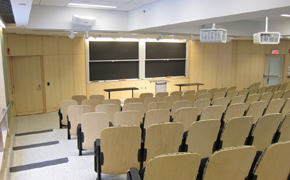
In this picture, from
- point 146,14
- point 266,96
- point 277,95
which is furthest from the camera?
point 146,14

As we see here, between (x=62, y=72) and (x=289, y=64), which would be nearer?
(x=62, y=72)

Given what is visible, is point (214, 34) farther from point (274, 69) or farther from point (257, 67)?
point (274, 69)

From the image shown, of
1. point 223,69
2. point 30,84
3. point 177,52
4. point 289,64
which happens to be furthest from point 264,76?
point 30,84

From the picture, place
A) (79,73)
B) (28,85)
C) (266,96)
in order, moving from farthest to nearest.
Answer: (79,73)
(28,85)
(266,96)

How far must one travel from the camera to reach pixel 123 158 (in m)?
3.38

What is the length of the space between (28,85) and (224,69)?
1081cm

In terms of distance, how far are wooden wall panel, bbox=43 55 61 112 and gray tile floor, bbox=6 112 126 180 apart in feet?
7.38

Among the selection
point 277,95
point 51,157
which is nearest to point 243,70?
point 277,95

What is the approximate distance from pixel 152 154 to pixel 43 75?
7.39 meters

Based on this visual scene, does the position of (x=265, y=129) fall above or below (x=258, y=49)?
below

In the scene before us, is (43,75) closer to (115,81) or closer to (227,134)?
(115,81)

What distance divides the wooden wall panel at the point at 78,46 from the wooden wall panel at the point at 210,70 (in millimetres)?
7108

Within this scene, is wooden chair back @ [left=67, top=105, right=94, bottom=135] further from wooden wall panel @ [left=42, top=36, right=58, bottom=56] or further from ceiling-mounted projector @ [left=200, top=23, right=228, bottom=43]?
wooden wall panel @ [left=42, top=36, right=58, bottom=56]

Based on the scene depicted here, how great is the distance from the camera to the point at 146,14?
25.6 ft
